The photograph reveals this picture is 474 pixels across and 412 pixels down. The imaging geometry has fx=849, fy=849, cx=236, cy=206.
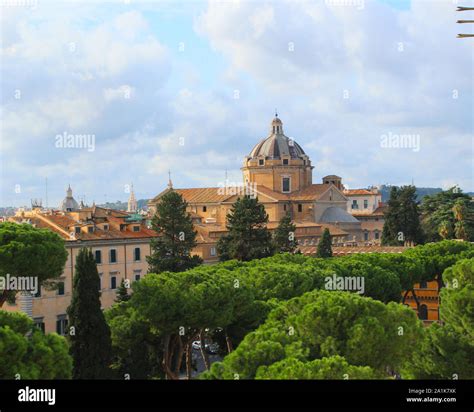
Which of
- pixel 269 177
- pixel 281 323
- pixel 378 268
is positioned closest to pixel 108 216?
pixel 378 268

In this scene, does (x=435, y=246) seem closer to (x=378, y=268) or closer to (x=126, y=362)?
(x=378, y=268)

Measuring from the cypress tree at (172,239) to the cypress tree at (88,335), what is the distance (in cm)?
2030

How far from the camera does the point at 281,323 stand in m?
29.0

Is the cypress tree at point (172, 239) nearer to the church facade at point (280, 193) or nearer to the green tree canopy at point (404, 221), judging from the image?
the green tree canopy at point (404, 221)

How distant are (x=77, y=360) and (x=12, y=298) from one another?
5.98m

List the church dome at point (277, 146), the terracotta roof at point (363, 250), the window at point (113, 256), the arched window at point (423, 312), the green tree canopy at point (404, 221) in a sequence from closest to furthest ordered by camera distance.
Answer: the window at point (113, 256)
the arched window at point (423, 312)
the terracotta roof at point (363, 250)
the green tree canopy at point (404, 221)
the church dome at point (277, 146)

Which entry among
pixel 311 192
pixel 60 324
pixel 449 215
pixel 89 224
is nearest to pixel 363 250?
pixel 449 215

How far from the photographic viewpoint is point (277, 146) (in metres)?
99.8

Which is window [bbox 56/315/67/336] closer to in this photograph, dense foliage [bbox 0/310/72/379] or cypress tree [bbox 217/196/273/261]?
cypress tree [bbox 217/196/273/261]

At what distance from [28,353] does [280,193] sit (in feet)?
245

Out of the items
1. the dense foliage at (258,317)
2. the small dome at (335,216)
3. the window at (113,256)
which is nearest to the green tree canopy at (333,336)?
the dense foliage at (258,317)

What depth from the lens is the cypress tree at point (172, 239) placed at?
5462 cm

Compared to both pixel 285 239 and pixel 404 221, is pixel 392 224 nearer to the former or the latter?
pixel 404 221

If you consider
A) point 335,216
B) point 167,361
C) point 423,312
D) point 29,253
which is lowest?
point 167,361
